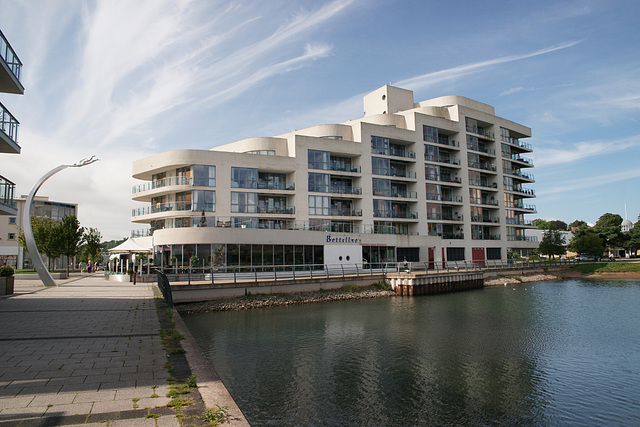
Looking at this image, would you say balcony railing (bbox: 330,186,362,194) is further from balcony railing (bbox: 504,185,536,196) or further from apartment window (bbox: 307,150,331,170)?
balcony railing (bbox: 504,185,536,196)

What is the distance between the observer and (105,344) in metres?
10.6

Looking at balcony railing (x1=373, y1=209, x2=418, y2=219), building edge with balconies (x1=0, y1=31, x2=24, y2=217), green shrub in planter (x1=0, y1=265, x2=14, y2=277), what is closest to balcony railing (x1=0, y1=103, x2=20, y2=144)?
building edge with balconies (x1=0, y1=31, x2=24, y2=217)

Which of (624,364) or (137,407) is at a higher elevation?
(137,407)

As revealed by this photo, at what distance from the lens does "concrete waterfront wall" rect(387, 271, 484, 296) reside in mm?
35594

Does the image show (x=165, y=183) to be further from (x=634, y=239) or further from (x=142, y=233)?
(x=634, y=239)

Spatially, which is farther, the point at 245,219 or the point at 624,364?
A: the point at 245,219

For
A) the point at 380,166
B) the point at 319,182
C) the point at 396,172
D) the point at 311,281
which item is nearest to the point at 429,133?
the point at 396,172

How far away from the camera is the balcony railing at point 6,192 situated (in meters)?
19.7

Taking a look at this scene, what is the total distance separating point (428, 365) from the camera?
13508 mm

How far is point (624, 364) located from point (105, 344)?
1608cm

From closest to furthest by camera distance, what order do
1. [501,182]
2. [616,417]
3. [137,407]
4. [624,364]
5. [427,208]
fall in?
[137,407] < [616,417] < [624,364] < [427,208] < [501,182]

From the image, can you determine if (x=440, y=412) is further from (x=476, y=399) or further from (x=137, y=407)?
(x=137, y=407)

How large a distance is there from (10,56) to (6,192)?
641cm

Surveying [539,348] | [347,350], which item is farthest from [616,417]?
[347,350]
